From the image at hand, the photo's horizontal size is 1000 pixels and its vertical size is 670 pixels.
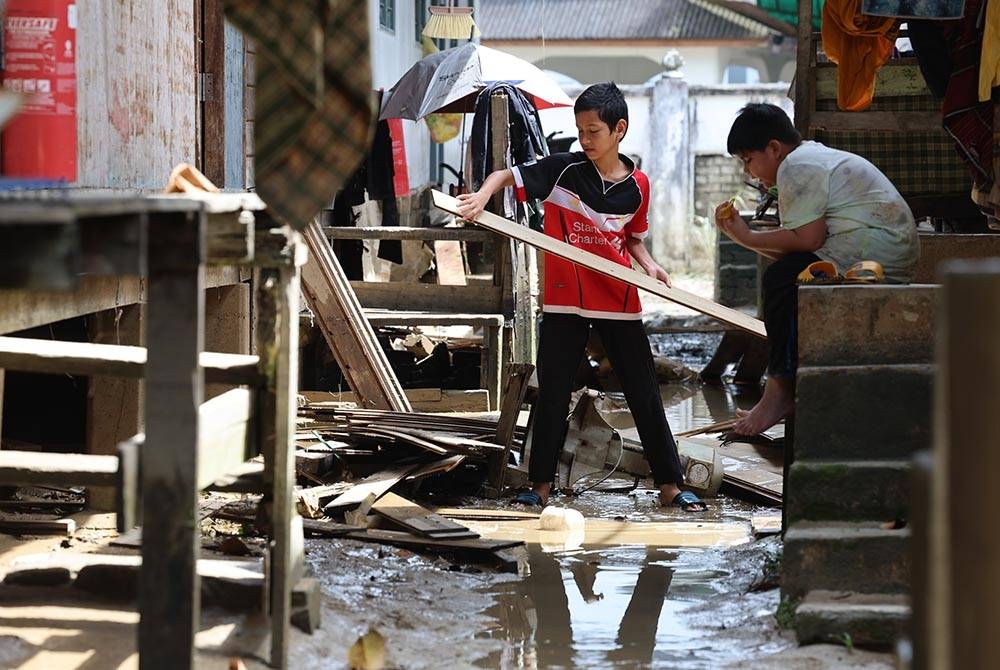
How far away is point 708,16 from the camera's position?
114ft

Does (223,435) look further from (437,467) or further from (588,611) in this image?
(437,467)

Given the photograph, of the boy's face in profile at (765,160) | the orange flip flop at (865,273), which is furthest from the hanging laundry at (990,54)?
the orange flip flop at (865,273)

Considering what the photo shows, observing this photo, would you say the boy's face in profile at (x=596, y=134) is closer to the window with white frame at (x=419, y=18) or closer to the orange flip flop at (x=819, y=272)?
the orange flip flop at (x=819, y=272)

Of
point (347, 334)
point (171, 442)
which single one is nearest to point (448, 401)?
point (347, 334)

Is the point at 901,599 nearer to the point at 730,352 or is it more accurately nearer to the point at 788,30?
the point at 730,352

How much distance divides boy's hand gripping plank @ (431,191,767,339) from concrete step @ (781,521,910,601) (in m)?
1.89

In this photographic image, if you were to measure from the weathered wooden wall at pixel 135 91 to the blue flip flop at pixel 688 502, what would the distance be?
125 inches

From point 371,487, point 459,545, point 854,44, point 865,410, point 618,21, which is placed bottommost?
point 459,545

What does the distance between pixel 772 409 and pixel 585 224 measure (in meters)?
1.75

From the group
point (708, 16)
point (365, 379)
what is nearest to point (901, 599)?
point (365, 379)

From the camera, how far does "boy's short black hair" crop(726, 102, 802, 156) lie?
5.96m

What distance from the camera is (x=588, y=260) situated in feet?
22.0

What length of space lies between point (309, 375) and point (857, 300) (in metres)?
7.12

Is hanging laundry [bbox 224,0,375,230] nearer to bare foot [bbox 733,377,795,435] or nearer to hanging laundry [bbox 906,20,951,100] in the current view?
bare foot [bbox 733,377,795,435]
